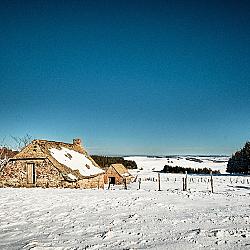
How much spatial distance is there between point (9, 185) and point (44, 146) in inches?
187

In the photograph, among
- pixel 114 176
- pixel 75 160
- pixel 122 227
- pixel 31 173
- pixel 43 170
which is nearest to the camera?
pixel 122 227

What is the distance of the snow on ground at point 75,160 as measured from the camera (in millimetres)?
27078

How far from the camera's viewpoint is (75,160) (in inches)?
1148

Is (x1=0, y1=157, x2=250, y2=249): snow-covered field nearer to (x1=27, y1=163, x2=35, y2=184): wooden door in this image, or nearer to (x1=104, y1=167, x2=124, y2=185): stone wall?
(x1=27, y1=163, x2=35, y2=184): wooden door

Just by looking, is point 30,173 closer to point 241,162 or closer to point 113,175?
point 113,175

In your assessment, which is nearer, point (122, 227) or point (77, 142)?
point (122, 227)

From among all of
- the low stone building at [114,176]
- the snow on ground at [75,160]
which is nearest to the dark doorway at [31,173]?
the snow on ground at [75,160]

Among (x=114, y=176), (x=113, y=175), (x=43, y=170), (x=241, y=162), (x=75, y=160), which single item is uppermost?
(x=75, y=160)

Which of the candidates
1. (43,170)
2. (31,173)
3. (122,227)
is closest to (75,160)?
(43,170)

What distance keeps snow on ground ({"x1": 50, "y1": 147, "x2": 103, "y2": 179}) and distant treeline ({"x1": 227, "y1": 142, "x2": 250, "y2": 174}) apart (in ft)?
154

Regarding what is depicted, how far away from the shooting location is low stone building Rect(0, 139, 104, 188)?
2544cm

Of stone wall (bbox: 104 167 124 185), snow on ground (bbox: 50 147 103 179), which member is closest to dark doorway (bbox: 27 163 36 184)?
snow on ground (bbox: 50 147 103 179)

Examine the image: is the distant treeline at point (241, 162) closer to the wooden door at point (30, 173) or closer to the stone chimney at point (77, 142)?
the stone chimney at point (77, 142)

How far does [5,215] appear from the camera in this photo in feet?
42.5
